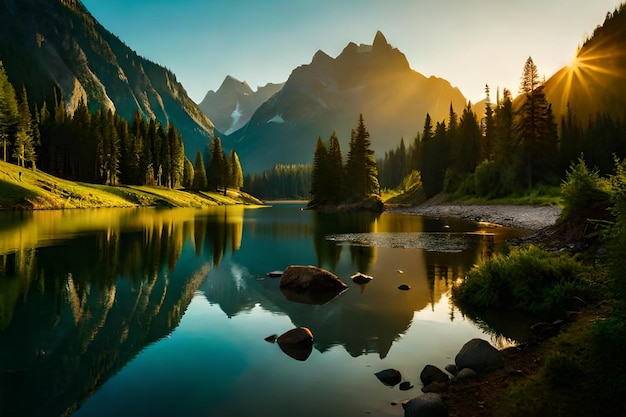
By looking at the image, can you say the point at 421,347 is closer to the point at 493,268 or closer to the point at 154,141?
the point at 493,268

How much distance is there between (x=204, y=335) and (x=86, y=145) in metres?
115

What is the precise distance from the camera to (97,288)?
62.2 feet

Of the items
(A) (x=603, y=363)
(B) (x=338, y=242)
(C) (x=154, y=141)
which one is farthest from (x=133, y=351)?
(C) (x=154, y=141)

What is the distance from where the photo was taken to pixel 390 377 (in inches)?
380

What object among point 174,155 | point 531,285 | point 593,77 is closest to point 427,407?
point 531,285

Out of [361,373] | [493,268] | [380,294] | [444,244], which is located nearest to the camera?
[361,373]

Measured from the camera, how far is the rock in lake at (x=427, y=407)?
7.53 metres

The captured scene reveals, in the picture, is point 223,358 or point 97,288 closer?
point 223,358

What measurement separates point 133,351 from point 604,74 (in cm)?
22480

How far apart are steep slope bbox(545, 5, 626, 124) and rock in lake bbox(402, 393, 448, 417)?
184 meters

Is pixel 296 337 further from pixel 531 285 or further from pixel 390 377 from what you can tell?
pixel 531 285

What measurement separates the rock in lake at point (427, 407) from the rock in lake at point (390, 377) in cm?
150

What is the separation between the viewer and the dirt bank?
153ft

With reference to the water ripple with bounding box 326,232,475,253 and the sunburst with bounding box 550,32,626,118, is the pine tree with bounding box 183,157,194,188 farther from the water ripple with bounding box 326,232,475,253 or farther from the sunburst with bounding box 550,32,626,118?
the sunburst with bounding box 550,32,626,118
